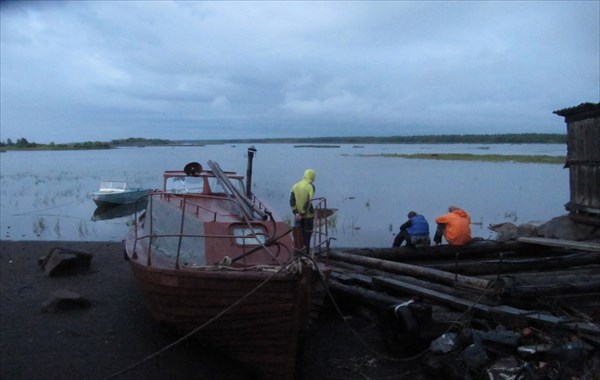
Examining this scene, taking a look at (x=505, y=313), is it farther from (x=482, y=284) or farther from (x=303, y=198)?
(x=303, y=198)

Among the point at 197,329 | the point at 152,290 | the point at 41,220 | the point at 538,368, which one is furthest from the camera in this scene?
the point at 41,220

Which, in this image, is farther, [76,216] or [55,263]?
[76,216]

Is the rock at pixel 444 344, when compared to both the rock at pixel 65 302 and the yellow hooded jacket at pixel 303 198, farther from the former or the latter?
the rock at pixel 65 302

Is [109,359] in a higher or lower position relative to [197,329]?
lower

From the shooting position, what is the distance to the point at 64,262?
12523 millimetres

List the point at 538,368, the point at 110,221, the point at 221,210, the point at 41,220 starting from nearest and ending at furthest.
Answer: the point at 538,368 < the point at 221,210 < the point at 41,220 < the point at 110,221

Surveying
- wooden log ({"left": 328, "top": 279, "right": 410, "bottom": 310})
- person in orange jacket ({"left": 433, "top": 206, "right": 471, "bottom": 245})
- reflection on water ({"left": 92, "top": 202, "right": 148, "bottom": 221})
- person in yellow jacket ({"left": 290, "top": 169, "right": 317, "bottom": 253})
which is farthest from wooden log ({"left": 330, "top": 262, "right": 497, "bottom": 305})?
reflection on water ({"left": 92, "top": 202, "right": 148, "bottom": 221})

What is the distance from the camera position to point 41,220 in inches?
866

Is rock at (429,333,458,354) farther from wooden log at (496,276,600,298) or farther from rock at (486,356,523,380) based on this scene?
wooden log at (496,276,600,298)

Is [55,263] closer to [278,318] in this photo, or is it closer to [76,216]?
[278,318]

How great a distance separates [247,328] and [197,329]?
2.06 feet

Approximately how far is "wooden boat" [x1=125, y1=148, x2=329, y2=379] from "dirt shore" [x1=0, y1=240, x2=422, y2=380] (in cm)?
68

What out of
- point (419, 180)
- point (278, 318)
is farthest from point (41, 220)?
point (419, 180)

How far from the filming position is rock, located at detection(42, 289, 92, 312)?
9688mm
